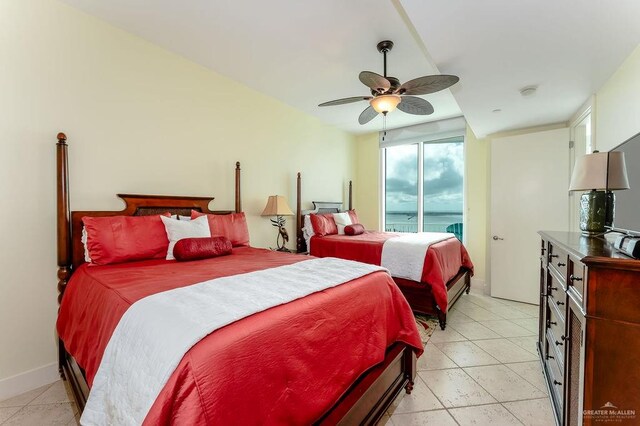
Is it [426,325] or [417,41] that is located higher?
[417,41]

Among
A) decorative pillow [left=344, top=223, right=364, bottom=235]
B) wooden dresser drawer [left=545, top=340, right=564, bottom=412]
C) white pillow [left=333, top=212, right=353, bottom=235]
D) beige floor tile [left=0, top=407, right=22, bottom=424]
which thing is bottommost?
beige floor tile [left=0, top=407, right=22, bottom=424]

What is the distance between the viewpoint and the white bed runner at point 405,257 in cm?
289

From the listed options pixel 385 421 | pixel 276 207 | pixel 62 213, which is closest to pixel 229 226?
pixel 276 207

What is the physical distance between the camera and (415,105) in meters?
2.65

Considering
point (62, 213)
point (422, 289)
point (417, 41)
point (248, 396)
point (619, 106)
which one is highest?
point (417, 41)

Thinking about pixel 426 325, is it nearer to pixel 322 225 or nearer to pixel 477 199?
pixel 322 225

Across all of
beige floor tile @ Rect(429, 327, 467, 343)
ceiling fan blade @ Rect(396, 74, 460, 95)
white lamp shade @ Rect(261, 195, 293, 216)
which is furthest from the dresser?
white lamp shade @ Rect(261, 195, 293, 216)

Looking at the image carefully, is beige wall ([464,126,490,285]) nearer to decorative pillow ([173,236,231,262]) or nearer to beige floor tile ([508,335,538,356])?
beige floor tile ([508,335,538,356])

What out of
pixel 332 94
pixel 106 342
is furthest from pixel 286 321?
pixel 332 94

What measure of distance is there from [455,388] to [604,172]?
64.3 inches

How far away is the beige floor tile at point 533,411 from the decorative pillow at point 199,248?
7.48 ft

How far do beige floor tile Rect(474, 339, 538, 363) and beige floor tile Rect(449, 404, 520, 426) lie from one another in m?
0.67

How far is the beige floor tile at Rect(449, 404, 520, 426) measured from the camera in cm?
163

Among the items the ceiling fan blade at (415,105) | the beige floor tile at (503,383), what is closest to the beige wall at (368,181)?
the ceiling fan blade at (415,105)
